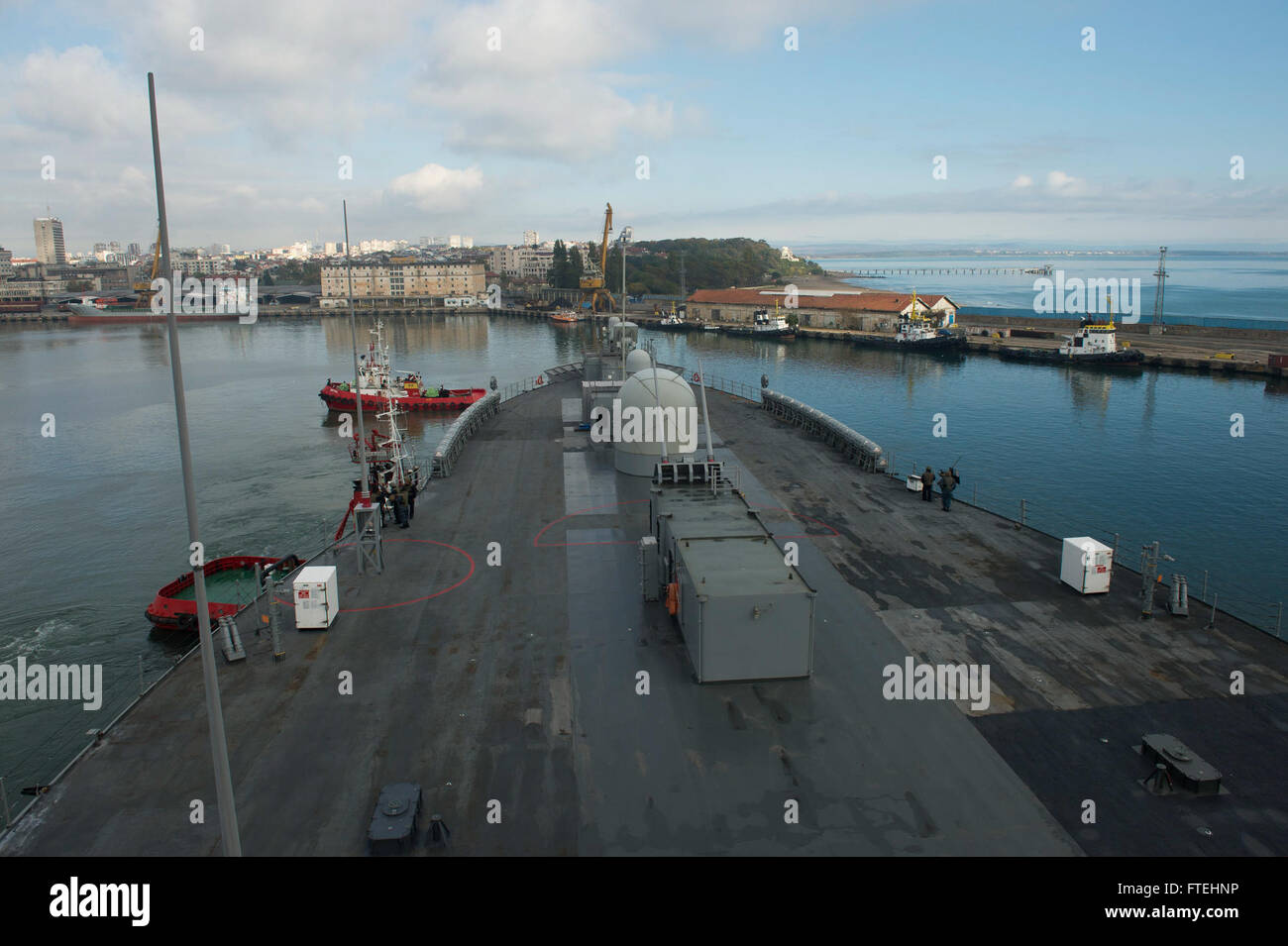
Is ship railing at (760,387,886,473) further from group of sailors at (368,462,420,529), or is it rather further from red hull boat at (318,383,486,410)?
red hull boat at (318,383,486,410)

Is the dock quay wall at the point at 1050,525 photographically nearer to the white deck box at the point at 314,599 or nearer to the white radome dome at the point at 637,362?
the white radome dome at the point at 637,362

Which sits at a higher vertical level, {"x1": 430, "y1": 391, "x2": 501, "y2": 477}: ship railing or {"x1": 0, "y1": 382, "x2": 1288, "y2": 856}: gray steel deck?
{"x1": 430, "y1": 391, "x2": 501, "y2": 477}: ship railing

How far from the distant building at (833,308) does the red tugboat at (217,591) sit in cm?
10655

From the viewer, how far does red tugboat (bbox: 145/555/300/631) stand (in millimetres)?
27484

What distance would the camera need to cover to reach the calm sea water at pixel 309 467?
1157 inches

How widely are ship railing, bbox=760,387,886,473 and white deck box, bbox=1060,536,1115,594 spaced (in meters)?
12.1

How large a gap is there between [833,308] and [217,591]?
120182 mm

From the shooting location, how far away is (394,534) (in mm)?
25781

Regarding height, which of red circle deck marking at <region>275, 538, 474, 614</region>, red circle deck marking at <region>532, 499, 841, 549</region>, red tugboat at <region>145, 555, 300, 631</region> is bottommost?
red tugboat at <region>145, 555, 300, 631</region>

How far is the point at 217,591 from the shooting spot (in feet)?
96.6

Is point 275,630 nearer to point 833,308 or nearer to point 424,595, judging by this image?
point 424,595

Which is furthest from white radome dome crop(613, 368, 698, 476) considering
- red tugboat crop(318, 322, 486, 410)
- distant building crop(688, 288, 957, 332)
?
distant building crop(688, 288, 957, 332)
